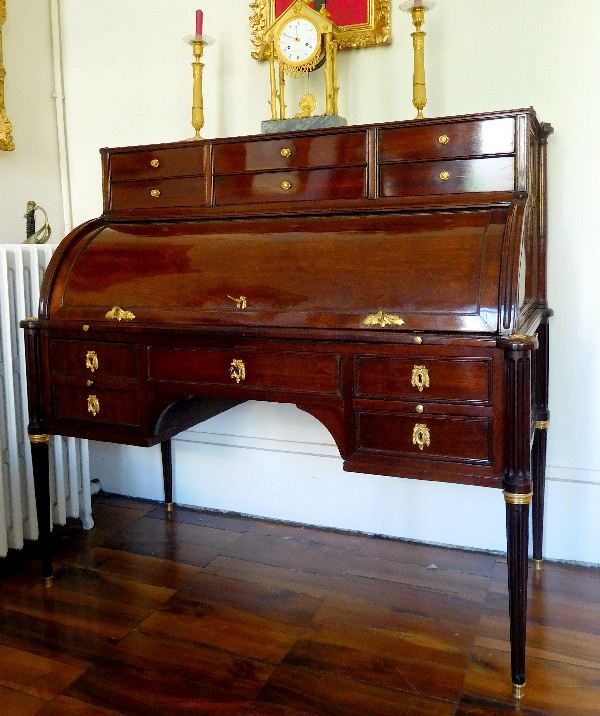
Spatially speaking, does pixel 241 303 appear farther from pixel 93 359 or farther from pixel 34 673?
pixel 34 673

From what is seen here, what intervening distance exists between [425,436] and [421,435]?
0.5 inches

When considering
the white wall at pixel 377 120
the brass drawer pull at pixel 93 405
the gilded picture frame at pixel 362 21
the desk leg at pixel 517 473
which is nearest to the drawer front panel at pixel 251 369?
the brass drawer pull at pixel 93 405

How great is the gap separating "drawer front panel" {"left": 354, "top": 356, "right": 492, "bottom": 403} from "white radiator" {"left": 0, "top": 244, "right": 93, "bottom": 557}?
1.46m

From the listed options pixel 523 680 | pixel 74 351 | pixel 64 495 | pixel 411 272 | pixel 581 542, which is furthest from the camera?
pixel 64 495

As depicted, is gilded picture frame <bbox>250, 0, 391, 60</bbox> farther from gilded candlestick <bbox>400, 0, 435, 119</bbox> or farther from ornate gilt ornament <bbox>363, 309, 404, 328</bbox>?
ornate gilt ornament <bbox>363, 309, 404, 328</bbox>

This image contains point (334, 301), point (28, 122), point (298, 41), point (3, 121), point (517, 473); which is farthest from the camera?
point (28, 122)

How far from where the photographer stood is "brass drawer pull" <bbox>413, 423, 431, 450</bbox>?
1979mm

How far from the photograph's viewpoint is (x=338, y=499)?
10.0 feet

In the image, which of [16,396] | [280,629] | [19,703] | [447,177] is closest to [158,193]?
[16,396]

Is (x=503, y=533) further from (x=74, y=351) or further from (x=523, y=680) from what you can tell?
(x=74, y=351)

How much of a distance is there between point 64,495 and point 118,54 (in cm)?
205

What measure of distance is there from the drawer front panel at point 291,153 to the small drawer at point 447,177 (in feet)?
0.41

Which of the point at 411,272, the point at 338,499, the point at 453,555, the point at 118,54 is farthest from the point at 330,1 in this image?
the point at 453,555

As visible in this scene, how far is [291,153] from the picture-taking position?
2459mm
